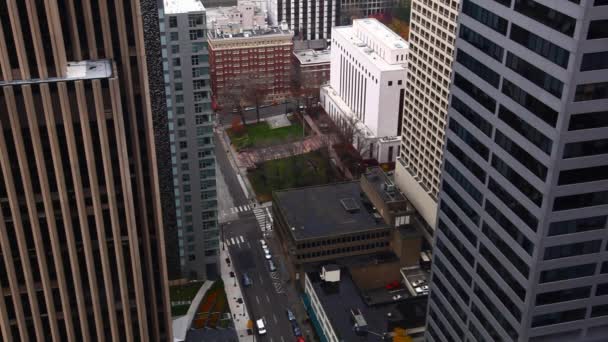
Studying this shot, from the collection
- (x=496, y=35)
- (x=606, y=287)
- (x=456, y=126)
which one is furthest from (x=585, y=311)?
(x=496, y=35)

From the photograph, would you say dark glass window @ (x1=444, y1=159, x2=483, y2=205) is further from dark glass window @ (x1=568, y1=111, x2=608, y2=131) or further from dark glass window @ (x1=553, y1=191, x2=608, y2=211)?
dark glass window @ (x1=568, y1=111, x2=608, y2=131)

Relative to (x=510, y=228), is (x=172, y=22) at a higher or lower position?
higher

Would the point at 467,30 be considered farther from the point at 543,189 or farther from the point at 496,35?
the point at 543,189

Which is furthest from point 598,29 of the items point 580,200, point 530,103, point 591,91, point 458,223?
point 458,223

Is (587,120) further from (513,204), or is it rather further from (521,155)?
(513,204)

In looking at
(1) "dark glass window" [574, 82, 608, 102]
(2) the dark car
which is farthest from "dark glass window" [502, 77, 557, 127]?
(2) the dark car

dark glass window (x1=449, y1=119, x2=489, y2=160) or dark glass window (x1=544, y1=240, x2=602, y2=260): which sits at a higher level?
dark glass window (x1=449, y1=119, x2=489, y2=160)
